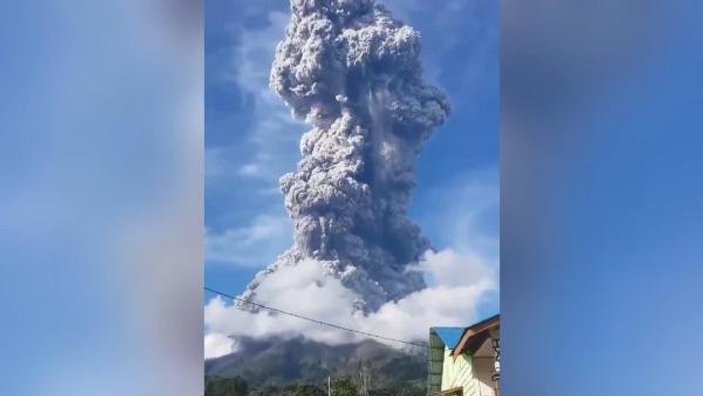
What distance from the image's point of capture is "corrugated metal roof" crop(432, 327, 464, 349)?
3039 millimetres

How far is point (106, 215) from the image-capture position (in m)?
1.25

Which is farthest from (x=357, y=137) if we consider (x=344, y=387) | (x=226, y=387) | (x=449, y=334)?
(x=226, y=387)

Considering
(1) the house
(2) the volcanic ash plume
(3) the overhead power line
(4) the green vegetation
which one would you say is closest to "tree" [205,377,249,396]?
(4) the green vegetation

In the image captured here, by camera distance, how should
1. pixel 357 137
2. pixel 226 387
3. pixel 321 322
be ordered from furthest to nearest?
pixel 357 137, pixel 321 322, pixel 226 387

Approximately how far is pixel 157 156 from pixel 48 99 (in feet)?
0.71

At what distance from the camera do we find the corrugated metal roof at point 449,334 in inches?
120

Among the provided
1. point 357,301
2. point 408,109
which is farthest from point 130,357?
point 408,109

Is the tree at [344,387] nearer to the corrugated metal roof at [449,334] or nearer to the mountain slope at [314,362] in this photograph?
the mountain slope at [314,362]

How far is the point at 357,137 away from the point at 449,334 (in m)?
0.98

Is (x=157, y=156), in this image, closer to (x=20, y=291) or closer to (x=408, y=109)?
(x=20, y=291)

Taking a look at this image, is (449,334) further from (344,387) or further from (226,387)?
(226,387)

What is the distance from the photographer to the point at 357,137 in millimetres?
3127

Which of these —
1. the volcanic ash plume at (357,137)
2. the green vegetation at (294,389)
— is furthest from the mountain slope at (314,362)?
the volcanic ash plume at (357,137)

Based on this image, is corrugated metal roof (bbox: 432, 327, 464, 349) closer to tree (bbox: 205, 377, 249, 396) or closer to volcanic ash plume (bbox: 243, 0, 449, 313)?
volcanic ash plume (bbox: 243, 0, 449, 313)
